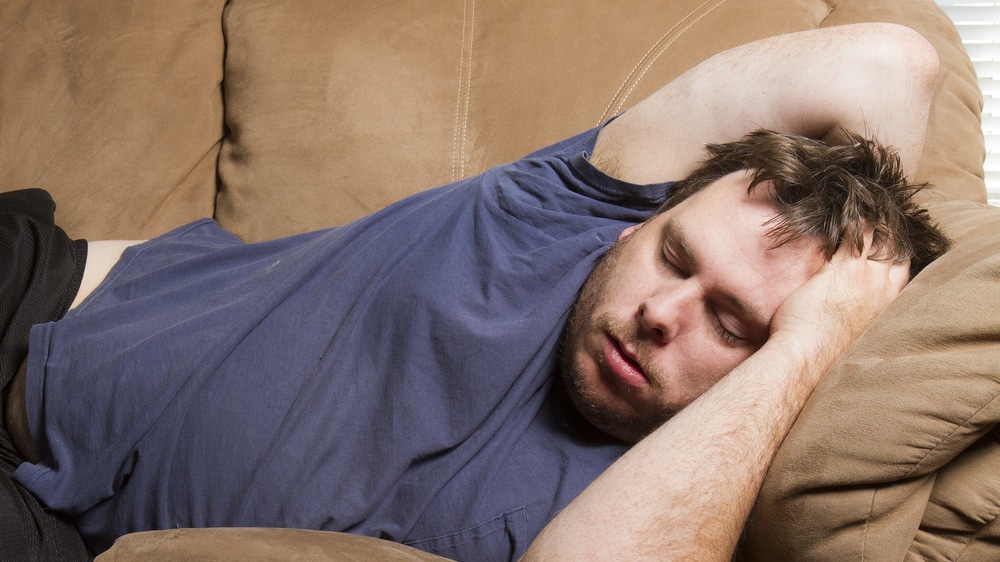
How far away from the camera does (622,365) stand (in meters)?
1.00

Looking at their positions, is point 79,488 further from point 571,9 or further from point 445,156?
point 571,9

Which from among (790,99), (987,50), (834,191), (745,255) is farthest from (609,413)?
(987,50)

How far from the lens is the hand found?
0.87m

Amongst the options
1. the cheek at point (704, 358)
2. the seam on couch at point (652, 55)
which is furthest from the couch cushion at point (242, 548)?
the seam on couch at point (652, 55)

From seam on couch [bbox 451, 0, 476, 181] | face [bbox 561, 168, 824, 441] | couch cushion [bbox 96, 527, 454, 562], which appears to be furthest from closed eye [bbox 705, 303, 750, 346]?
seam on couch [bbox 451, 0, 476, 181]

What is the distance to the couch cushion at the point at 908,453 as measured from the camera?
2.14 feet

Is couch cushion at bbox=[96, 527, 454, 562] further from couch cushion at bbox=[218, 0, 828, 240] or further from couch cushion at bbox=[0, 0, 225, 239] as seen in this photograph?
couch cushion at bbox=[0, 0, 225, 239]

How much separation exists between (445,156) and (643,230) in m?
0.48

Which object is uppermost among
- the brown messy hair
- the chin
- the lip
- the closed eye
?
the brown messy hair

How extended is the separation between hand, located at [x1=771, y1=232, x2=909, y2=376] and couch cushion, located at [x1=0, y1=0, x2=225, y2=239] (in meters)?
1.12

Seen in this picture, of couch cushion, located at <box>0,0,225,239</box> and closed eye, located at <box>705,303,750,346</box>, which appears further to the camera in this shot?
couch cushion, located at <box>0,0,225,239</box>

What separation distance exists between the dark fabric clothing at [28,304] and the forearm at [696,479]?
621 mm

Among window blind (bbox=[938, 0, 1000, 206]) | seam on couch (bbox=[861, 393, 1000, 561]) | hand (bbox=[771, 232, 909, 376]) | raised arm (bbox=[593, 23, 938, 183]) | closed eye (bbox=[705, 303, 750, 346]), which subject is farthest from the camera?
window blind (bbox=[938, 0, 1000, 206])

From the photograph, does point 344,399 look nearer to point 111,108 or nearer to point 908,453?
point 908,453
